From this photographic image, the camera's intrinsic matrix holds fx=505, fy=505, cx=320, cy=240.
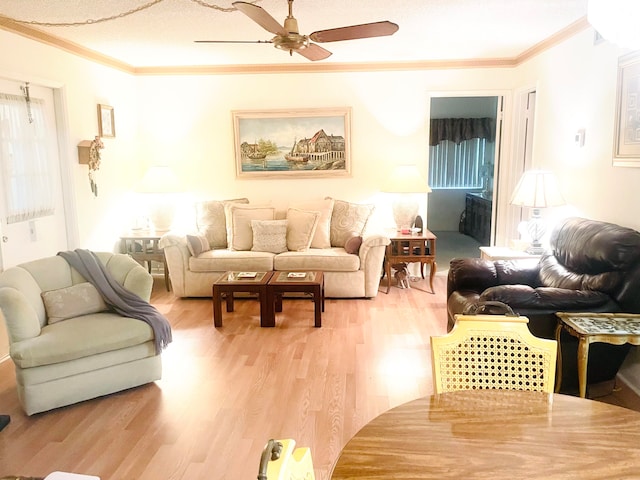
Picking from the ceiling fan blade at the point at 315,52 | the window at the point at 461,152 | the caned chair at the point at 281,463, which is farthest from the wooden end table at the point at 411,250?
the caned chair at the point at 281,463

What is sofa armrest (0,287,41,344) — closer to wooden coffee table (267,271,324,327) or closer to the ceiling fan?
wooden coffee table (267,271,324,327)

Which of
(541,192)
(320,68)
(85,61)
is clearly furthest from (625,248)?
(85,61)

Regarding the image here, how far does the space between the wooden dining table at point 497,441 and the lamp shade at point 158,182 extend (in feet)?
→ 15.2

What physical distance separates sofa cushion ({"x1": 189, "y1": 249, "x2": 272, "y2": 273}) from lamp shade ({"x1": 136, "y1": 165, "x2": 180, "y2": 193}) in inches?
37.5

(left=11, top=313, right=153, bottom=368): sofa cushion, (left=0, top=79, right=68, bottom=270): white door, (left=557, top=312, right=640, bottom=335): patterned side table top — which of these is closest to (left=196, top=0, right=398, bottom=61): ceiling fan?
(left=557, top=312, right=640, bottom=335): patterned side table top

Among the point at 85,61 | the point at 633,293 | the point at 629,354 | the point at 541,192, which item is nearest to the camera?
the point at 633,293

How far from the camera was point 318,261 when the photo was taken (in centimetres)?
504

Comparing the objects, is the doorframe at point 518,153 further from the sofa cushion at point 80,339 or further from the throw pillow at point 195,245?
the sofa cushion at point 80,339

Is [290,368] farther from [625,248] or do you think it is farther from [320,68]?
[320,68]

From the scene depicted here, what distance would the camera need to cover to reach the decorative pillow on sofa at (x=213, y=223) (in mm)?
5605

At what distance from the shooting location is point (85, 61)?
4844 mm

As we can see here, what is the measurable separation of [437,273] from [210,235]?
2.77m

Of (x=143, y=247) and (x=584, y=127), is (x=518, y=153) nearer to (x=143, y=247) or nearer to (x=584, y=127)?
(x=584, y=127)

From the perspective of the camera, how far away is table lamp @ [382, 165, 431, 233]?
543cm
